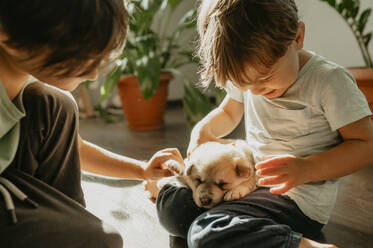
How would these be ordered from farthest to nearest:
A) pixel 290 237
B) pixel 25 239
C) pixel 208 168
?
pixel 208 168
pixel 290 237
pixel 25 239

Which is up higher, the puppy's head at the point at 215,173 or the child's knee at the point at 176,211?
the puppy's head at the point at 215,173

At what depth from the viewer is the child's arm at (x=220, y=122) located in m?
1.16

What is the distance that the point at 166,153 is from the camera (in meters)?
0.98

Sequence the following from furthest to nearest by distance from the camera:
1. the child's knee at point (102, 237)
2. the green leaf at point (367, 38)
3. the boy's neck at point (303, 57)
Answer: the green leaf at point (367, 38) → the boy's neck at point (303, 57) → the child's knee at point (102, 237)

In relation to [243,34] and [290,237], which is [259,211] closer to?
[290,237]

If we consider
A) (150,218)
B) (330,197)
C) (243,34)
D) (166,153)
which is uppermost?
(243,34)

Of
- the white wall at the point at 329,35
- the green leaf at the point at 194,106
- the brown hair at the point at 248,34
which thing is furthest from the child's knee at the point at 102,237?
the white wall at the point at 329,35

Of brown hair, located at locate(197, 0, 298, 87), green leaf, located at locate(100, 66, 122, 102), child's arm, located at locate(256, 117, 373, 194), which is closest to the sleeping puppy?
child's arm, located at locate(256, 117, 373, 194)

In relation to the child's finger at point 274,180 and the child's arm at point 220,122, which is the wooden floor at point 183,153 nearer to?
the child's finger at point 274,180

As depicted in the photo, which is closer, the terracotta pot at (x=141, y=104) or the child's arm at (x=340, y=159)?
the child's arm at (x=340, y=159)

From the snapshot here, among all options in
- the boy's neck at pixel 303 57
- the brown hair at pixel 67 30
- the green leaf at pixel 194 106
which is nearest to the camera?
the brown hair at pixel 67 30

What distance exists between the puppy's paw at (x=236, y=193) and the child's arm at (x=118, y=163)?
0.17 m

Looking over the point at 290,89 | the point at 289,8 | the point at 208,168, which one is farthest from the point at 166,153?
the point at 289,8

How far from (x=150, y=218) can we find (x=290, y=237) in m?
0.45
